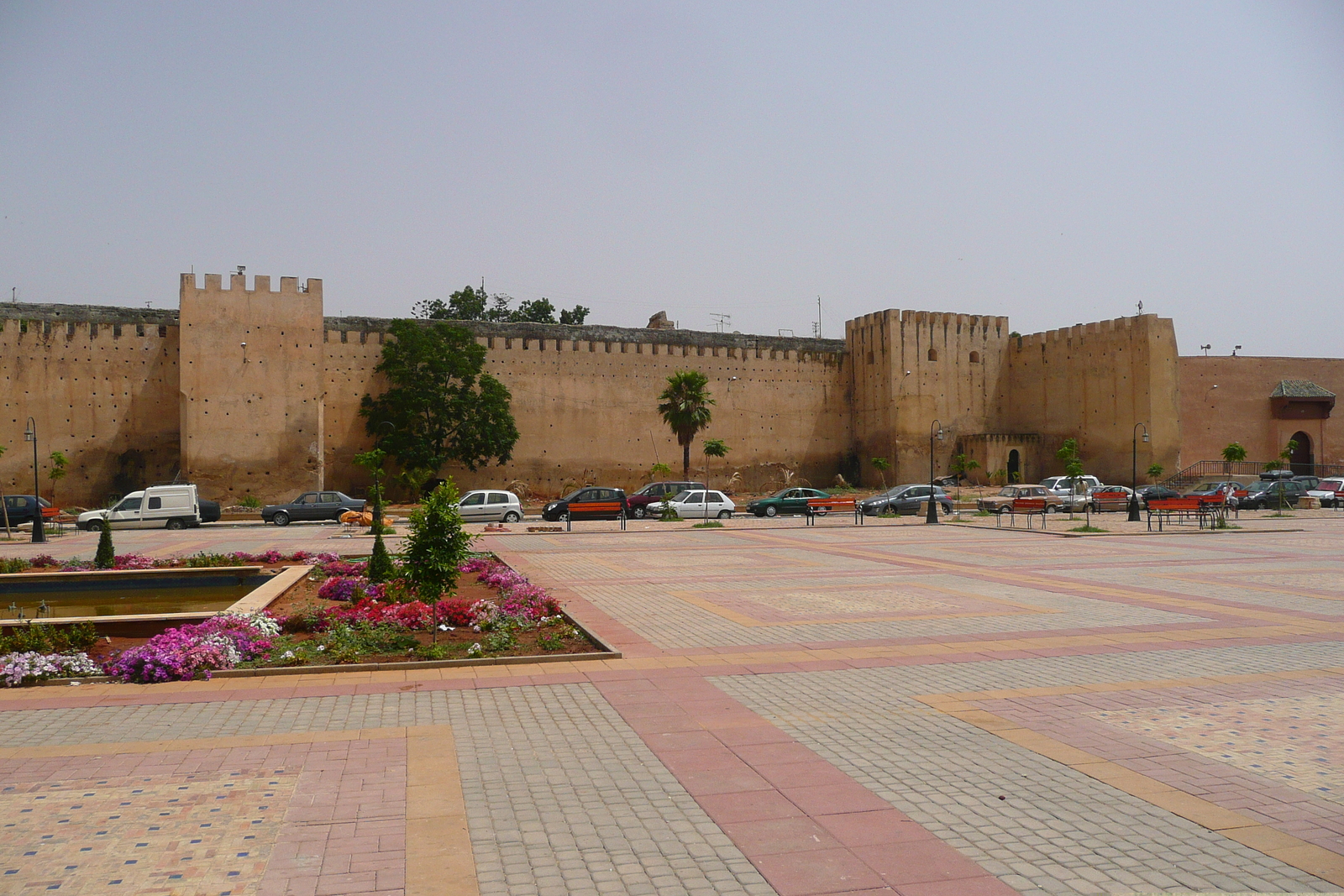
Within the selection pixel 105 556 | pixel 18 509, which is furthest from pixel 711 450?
pixel 105 556

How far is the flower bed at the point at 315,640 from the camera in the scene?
7078 millimetres

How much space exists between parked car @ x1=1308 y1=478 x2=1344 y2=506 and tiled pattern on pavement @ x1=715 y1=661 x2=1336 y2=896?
109 ft

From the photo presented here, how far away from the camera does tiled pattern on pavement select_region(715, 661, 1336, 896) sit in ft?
12.1

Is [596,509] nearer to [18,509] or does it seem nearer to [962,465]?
[18,509]

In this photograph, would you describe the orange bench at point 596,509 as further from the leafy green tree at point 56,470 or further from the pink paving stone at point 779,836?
the pink paving stone at point 779,836

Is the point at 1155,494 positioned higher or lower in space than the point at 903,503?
higher

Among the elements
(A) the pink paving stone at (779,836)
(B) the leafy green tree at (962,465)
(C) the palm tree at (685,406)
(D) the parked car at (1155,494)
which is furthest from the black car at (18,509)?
(B) the leafy green tree at (962,465)

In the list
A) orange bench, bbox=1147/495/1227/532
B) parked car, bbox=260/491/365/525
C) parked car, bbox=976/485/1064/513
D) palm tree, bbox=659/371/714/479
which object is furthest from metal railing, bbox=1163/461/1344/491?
parked car, bbox=260/491/365/525

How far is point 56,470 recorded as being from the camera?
3036 centimetres

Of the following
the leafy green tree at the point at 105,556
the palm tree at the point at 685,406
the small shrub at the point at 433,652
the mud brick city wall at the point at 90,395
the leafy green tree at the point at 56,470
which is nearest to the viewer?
the small shrub at the point at 433,652

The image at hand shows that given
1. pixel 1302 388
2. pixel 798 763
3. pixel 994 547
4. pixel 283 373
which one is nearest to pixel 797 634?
pixel 798 763

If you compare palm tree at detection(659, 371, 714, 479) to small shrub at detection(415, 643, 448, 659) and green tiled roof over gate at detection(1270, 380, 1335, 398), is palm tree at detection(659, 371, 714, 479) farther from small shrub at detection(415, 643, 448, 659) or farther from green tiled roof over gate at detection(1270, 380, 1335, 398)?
small shrub at detection(415, 643, 448, 659)

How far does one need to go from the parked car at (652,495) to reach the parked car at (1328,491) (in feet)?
67.2

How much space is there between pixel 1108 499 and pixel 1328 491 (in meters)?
8.41
